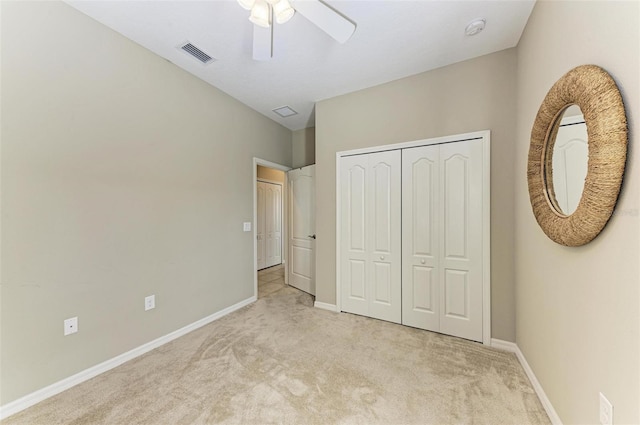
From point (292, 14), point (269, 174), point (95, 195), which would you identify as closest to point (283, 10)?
point (292, 14)

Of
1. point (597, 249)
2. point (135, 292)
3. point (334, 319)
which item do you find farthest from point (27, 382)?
point (597, 249)

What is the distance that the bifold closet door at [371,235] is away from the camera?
2.70 metres

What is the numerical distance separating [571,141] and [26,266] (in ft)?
10.8

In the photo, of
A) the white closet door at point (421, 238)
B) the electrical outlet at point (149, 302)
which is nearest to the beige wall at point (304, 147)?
the white closet door at point (421, 238)

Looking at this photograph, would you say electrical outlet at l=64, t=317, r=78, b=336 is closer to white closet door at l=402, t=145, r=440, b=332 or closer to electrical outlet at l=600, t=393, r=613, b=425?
white closet door at l=402, t=145, r=440, b=332

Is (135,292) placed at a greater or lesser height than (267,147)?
lesser

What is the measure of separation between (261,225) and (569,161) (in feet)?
16.5

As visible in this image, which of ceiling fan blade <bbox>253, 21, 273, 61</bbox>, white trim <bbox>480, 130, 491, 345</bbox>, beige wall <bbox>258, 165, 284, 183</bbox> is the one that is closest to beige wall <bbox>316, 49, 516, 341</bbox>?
white trim <bbox>480, 130, 491, 345</bbox>

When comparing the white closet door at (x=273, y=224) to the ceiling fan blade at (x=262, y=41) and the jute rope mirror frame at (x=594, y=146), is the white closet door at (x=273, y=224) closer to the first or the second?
the ceiling fan blade at (x=262, y=41)

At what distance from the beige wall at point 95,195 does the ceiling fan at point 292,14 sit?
1375 millimetres

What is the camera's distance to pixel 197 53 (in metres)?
2.28

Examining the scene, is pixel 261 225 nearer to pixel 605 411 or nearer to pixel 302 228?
pixel 302 228

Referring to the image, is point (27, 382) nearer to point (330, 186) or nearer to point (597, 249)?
point (330, 186)

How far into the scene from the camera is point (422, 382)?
176 cm
